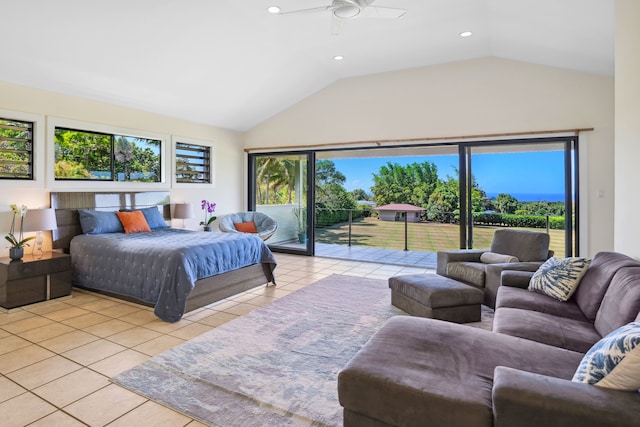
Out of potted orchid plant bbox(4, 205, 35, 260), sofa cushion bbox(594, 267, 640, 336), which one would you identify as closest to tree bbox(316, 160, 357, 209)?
potted orchid plant bbox(4, 205, 35, 260)

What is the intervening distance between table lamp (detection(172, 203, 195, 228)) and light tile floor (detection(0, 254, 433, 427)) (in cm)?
192

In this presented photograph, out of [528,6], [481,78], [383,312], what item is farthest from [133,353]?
[481,78]

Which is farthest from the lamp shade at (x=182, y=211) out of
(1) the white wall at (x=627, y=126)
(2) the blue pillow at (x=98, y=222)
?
(1) the white wall at (x=627, y=126)

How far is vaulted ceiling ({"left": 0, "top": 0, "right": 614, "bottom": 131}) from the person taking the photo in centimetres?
358

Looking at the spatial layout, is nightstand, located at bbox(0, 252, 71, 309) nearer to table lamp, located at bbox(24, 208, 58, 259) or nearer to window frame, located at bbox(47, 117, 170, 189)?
table lamp, located at bbox(24, 208, 58, 259)

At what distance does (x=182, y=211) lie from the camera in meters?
5.96

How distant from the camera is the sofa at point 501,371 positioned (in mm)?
1261

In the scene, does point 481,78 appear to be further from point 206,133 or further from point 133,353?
point 133,353

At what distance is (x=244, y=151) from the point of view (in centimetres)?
761

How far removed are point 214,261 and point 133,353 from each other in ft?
4.40

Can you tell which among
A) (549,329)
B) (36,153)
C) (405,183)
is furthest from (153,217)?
(405,183)

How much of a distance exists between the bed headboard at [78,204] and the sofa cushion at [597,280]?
5.60m

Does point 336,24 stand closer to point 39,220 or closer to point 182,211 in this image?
point 182,211

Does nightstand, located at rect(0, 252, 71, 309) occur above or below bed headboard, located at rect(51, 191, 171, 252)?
below
